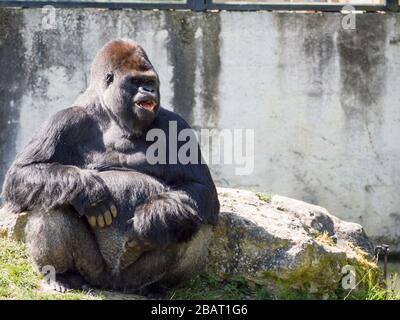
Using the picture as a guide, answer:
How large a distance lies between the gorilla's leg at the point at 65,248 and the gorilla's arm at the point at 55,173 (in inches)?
3.5

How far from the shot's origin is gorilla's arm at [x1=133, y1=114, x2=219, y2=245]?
5.23m

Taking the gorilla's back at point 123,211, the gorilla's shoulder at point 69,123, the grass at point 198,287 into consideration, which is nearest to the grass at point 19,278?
the grass at point 198,287

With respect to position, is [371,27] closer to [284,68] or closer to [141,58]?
[284,68]

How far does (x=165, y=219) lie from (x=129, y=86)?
2.84ft

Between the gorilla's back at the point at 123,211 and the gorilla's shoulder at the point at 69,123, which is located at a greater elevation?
the gorilla's shoulder at the point at 69,123

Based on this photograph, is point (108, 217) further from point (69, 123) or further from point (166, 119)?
point (166, 119)

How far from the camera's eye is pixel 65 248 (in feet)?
17.4

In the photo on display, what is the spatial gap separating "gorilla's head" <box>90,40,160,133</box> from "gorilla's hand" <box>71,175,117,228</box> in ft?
1.50

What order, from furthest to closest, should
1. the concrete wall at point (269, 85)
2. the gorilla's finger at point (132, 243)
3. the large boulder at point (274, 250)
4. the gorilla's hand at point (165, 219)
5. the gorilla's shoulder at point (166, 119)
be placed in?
the concrete wall at point (269, 85) → the large boulder at point (274, 250) → the gorilla's shoulder at point (166, 119) → the gorilla's finger at point (132, 243) → the gorilla's hand at point (165, 219)

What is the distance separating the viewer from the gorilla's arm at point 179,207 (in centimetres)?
523

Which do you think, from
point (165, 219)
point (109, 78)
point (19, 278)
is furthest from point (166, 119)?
point (19, 278)

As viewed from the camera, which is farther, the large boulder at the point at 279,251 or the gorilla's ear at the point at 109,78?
the large boulder at the point at 279,251

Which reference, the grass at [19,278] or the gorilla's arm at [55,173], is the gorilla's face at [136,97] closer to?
the gorilla's arm at [55,173]

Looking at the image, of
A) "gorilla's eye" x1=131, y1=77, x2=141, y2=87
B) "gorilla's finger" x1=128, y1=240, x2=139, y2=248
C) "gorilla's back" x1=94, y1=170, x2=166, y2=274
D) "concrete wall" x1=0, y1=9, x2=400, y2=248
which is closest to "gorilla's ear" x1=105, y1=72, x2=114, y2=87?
"gorilla's eye" x1=131, y1=77, x2=141, y2=87
